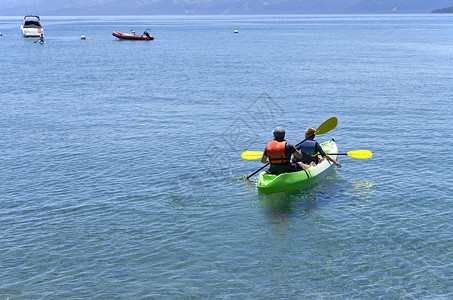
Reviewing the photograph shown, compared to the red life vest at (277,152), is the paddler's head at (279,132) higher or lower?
higher

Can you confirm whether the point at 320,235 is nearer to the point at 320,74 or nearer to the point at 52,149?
the point at 52,149

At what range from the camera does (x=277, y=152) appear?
1692 cm

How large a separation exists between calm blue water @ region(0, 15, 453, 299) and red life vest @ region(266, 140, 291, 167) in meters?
1.43

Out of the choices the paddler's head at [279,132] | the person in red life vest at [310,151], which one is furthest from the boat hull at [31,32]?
the paddler's head at [279,132]

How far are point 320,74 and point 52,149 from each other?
31.8 metres

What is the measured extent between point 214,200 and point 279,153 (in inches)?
111

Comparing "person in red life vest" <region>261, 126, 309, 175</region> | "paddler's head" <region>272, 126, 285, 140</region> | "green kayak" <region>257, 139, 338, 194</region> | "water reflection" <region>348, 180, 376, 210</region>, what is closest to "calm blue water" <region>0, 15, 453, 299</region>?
"water reflection" <region>348, 180, 376, 210</region>

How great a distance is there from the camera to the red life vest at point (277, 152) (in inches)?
664

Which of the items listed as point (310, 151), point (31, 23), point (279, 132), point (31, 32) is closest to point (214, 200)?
point (279, 132)

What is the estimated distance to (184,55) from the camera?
238 ft

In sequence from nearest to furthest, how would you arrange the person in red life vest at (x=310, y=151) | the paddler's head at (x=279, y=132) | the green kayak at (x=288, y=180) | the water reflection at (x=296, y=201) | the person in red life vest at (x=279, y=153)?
1. the water reflection at (x=296, y=201)
2. the paddler's head at (x=279, y=132)
3. the person in red life vest at (x=279, y=153)
4. the green kayak at (x=288, y=180)
5. the person in red life vest at (x=310, y=151)

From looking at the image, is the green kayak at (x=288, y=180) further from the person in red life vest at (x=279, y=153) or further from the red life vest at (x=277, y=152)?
the red life vest at (x=277, y=152)

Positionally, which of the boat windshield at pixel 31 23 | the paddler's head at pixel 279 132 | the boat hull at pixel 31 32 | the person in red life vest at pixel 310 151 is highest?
the boat windshield at pixel 31 23

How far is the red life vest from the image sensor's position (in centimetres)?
1686
